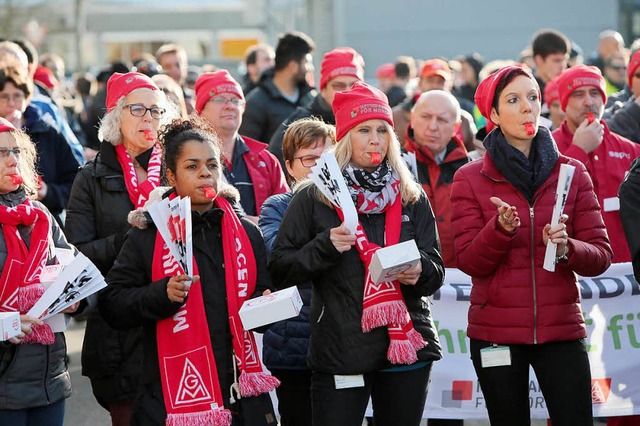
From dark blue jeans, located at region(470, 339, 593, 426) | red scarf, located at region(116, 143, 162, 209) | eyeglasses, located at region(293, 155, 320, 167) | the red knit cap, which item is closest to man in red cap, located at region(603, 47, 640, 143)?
eyeglasses, located at region(293, 155, 320, 167)

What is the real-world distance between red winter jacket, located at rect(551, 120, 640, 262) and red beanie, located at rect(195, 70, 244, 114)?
2168 millimetres

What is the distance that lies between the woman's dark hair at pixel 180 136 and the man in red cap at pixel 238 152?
60.6 inches

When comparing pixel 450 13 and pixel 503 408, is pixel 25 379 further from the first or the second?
pixel 450 13

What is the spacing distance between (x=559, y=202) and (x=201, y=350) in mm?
1743

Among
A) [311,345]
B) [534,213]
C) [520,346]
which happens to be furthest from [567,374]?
[311,345]

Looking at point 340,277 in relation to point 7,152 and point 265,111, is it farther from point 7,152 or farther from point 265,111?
point 265,111

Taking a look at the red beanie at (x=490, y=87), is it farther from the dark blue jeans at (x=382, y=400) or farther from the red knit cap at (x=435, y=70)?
the red knit cap at (x=435, y=70)

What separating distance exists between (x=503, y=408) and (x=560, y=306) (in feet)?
1.85

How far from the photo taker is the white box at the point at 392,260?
5352 mm

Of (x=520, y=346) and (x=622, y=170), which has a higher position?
(x=622, y=170)

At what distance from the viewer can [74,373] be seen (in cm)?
1081

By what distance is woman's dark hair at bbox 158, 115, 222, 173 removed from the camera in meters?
5.73

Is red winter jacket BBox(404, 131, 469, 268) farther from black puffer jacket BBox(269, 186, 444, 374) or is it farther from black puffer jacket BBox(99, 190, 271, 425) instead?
black puffer jacket BBox(99, 190, 271, 425)

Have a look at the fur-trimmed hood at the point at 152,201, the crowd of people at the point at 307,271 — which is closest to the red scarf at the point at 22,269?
the crowd of people at the point at 307,271
